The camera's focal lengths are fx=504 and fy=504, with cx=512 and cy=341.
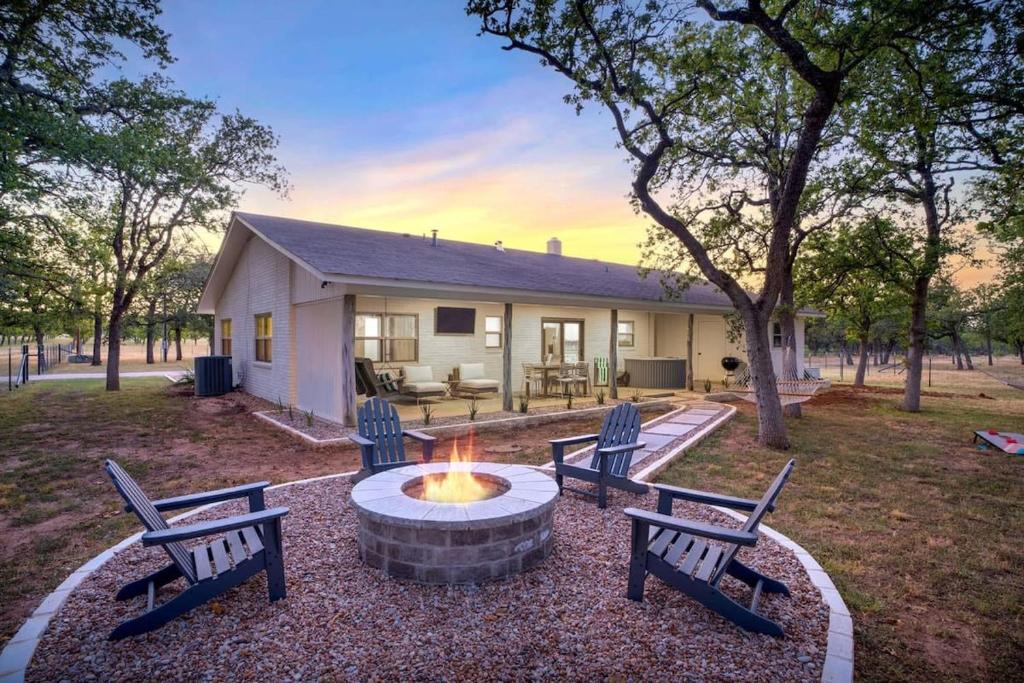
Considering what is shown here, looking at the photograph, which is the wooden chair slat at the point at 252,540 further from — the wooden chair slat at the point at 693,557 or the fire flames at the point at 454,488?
the wooden chair slat at the point at 693,557

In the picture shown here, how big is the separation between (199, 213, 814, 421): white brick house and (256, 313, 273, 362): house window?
29 millimetres

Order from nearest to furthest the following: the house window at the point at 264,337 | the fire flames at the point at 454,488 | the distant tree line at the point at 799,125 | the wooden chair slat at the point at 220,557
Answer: the wooden chair slat at the point at 220,557 < the fire flames at the point at 454,488 < the distant tree line at the point at 799,125 < the house window at the point at 264,337

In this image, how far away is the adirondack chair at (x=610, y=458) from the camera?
16.5 feet

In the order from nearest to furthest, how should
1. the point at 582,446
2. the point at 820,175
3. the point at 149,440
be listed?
the point at 582,446 < the point at 149,440 < the point at 820,175

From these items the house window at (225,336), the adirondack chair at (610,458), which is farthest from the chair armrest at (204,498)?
the house window at (225,336)

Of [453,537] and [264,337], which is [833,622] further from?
[264,337]

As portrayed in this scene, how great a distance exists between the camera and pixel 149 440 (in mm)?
8875

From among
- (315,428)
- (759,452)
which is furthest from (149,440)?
(759,452)

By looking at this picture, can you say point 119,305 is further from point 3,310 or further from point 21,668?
point 21,668

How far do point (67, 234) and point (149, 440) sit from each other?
4358 mm

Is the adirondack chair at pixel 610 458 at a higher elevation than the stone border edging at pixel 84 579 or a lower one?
higher

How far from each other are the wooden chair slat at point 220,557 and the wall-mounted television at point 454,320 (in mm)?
9924

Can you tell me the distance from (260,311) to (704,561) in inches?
502

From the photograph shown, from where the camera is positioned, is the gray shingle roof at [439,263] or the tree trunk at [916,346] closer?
the gray shingle roof at [439,263]
